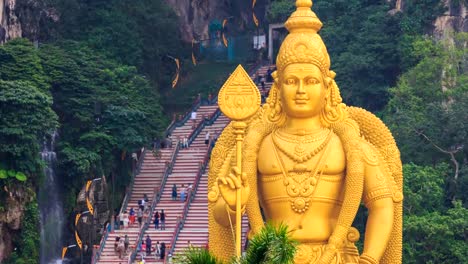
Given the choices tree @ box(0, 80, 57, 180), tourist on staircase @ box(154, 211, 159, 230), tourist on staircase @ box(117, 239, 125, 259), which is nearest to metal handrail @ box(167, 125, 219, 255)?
tourist on staircase @ box(154, 211, 159, 230)

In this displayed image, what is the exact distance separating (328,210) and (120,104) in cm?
2689

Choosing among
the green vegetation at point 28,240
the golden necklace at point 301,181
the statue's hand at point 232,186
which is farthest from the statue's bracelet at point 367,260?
the green vegetation at point 28,240

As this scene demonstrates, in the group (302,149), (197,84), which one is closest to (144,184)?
(197,84)

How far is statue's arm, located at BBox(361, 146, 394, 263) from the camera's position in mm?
28625

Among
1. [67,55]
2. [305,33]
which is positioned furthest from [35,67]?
[305,33]

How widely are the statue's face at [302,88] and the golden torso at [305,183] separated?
448mm

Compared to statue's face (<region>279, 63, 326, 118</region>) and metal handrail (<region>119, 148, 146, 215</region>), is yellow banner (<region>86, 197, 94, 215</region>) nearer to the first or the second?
metal handrail (<region>119, 148, 146, 215</region>)

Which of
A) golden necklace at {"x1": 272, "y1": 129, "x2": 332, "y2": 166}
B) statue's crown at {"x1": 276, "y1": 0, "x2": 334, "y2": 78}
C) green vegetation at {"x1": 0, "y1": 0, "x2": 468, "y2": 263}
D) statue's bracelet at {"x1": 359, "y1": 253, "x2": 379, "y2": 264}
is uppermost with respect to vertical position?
statue's crown at {"x1": 276, "y1": 0, "x2": 334, "y2": 78}

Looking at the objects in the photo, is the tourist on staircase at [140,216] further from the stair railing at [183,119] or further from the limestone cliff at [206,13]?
the limestone cliff at [206,13]

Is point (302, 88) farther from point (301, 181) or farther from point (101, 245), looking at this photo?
point (101, 245)

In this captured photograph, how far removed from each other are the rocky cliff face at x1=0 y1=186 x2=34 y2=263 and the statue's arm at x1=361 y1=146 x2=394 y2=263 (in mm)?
23069

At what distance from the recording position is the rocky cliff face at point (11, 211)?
167 ft

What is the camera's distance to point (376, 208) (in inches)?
1134

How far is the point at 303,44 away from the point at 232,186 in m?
3.59
